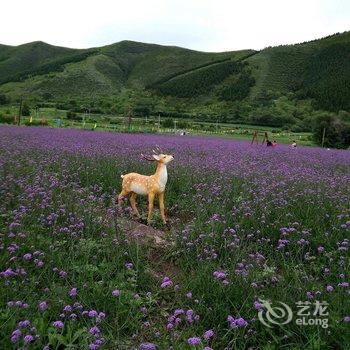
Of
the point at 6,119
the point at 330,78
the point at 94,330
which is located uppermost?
the point at 330,78

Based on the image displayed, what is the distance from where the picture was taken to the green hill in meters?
74.3

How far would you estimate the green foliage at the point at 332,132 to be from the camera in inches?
1276

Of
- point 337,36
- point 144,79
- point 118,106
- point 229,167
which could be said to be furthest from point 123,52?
point 229,167

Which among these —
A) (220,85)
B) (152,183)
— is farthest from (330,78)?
(152,183)

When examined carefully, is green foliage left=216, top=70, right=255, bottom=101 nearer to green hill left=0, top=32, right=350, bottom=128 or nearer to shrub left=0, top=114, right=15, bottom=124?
green hill left=0, top=32, right=350, bottom=128

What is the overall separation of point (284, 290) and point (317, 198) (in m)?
3.17

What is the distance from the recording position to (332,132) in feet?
107

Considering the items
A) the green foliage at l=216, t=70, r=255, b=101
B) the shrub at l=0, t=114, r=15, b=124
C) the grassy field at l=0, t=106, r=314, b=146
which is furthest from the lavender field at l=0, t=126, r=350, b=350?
the green foliage at l=216, t=70, r=255, b=101

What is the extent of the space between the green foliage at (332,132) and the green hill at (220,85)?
2478 cm

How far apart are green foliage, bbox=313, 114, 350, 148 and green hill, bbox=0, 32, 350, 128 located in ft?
81.3

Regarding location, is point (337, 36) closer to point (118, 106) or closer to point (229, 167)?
point (118, 106)

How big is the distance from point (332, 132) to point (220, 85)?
70.6m

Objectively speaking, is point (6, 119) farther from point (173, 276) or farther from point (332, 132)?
point (173, 276)

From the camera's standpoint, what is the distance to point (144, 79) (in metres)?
131
